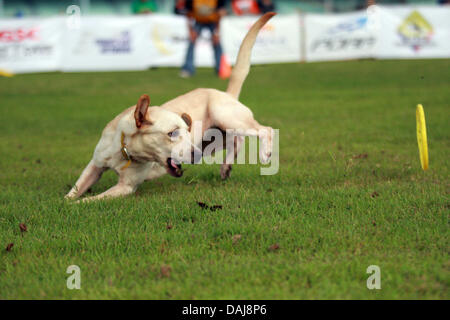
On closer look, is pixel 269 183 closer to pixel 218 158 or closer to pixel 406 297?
pixel 218 158

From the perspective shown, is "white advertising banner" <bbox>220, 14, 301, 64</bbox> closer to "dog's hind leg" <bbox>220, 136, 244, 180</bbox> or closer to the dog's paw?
"dog's hind leg" <bbox>220, 136, 244, 180</bbox>

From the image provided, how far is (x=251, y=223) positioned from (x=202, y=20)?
546 inches

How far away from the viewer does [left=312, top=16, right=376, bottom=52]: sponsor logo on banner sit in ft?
68.4

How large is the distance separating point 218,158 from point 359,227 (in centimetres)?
303

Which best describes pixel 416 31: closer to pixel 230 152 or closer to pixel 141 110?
pixel 230 152

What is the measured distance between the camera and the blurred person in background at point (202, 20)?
54.9 feet

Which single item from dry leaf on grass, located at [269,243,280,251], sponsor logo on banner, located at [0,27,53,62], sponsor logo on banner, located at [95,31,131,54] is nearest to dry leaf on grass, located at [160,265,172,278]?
dry leaf on grass, located at [269,243,280,251]

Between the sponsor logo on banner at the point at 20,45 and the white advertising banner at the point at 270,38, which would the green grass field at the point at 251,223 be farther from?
the white advertising banner at the point at 270,38

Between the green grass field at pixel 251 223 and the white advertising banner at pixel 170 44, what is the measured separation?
12.1 metres

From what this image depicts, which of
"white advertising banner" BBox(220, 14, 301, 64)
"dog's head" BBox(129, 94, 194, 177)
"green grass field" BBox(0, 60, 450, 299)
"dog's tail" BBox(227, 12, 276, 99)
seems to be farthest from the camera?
"white advertising banner" BBox(220, 14, 301, 64)

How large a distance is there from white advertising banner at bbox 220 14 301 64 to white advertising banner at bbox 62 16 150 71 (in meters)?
3.04

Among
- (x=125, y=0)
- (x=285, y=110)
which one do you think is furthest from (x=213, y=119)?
(x=125, y=0)

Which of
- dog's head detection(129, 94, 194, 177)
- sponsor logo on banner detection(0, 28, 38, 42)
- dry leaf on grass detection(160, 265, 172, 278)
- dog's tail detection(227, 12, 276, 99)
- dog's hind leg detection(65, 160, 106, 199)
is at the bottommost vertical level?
dry leaf on grass detection(160, 265, 172, 278)

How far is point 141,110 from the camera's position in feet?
15.1
